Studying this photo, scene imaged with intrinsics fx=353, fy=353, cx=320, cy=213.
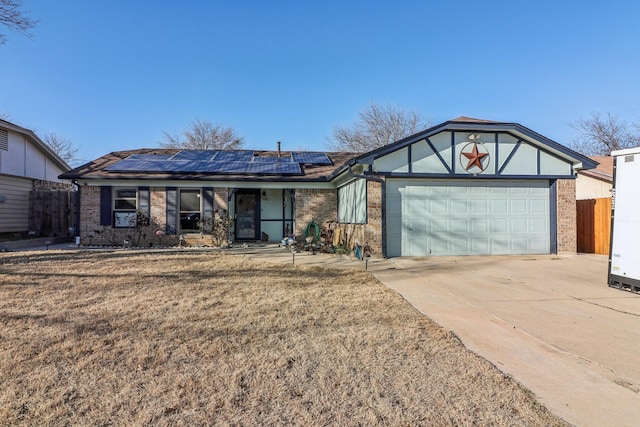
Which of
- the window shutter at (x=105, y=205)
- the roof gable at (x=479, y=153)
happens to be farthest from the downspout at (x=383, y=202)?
the window shutter at (x=105, y=205)

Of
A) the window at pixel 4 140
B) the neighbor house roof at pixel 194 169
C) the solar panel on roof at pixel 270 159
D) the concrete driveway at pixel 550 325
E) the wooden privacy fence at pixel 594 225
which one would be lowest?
the concrete driveway at pixel 550 325

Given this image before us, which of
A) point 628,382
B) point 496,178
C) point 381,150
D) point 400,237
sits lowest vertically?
point 628,382

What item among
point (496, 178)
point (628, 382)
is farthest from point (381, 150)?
point (628, 382)

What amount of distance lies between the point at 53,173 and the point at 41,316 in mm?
18583

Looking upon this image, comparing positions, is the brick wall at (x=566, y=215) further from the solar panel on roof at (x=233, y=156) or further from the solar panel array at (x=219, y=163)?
the solar panel on roof at (x=233, y=156)

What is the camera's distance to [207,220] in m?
12.9

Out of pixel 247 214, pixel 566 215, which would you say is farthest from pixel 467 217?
pixel 247 214

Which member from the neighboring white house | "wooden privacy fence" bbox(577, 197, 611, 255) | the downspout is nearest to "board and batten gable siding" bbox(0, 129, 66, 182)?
the neighboring white house

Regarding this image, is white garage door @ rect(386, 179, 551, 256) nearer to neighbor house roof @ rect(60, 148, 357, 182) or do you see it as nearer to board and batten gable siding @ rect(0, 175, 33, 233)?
neighbor house roof @ rect(60, 148, 357, 182)

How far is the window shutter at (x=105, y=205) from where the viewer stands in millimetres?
12648

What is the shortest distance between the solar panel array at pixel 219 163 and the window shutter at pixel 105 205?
2.61 ft

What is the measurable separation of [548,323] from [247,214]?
11.7 metres

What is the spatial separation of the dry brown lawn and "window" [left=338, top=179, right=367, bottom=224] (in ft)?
15.2

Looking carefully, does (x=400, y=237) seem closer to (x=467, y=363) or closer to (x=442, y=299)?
(x=442, y=299)
